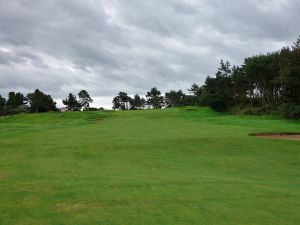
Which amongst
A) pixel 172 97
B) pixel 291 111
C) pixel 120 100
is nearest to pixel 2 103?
pixel 120 100

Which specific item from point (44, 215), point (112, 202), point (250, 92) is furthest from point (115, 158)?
point (250, 92)

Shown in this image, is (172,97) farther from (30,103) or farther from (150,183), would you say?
(150,183)

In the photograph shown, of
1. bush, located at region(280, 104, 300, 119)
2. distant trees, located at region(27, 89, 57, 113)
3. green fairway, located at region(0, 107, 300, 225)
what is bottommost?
green fairway, located at region(0, 107, 300, 225)

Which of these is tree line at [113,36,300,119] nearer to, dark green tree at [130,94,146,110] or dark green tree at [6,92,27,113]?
dark green tree at [130,94,146,110]

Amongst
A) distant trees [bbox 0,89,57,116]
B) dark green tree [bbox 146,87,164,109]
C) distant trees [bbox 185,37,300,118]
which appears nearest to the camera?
distant trees [bbox 185,37,300,118]

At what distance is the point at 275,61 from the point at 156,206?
269ft

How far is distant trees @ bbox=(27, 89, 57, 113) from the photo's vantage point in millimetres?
124500

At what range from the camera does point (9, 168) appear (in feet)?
55.0

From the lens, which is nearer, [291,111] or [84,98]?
[291,111]

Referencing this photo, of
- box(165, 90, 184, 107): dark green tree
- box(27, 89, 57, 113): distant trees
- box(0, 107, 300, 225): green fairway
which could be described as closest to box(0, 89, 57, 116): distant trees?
box(27, 89, 57, 113): distant trees

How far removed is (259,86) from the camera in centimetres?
9556

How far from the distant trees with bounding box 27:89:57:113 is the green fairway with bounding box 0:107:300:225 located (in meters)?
101

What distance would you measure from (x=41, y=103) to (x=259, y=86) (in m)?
66.5

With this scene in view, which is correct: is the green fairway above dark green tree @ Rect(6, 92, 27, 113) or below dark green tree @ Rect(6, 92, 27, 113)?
below
